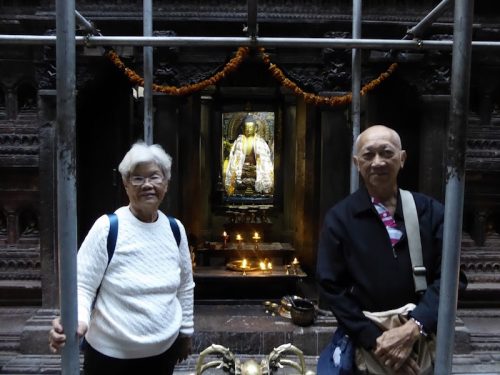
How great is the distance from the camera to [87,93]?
19.3 ft

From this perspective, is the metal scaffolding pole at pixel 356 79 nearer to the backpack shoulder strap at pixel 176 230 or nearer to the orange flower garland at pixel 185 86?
the backpack shoulder strap at pixel 176 230

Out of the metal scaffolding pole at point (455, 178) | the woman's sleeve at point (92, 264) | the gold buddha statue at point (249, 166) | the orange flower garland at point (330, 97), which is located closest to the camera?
the metal scaffolding pole at point (455, 178)

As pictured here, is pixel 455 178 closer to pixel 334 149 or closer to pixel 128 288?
pixel 128 288

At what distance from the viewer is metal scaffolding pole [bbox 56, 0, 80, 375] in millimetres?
1833

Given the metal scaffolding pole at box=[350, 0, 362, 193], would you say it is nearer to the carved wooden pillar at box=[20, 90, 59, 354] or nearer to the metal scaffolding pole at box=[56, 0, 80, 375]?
the metal scaffolding pole at box=[56, 0, 80, 375]

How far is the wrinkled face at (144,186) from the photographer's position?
8.00 ft

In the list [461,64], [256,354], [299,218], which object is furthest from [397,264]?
[299,218]

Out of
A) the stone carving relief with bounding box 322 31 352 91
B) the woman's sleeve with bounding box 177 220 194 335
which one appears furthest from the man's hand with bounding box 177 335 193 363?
the stone carving relief with bounding box 322 31 352 91

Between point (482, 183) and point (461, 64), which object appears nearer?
point (461, 64)

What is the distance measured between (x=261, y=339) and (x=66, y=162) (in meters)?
3.95

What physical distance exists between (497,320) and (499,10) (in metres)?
3.59

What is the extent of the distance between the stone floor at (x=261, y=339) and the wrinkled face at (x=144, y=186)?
2903 millimetres

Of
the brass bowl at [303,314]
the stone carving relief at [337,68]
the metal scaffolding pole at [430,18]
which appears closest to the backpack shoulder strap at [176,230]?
the metal scaffolding pole at [430,18]

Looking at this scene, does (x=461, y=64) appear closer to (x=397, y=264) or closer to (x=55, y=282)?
(x=397, y=264)
